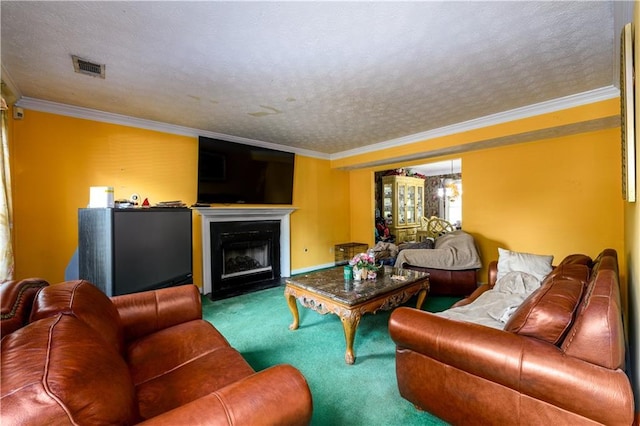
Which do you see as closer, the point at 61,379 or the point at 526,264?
the point at 61,379

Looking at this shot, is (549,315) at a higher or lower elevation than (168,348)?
higher

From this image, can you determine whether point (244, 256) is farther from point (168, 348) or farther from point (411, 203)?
point (411, 203)

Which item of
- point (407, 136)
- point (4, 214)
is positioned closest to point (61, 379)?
point (4, 214)

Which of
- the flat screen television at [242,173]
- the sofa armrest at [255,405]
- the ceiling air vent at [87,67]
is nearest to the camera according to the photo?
the sofa armrest at [255,405]

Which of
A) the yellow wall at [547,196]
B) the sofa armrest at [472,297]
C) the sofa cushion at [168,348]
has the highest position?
the yellow wall at [547,196]

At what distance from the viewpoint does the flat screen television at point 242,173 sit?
12.8 feet

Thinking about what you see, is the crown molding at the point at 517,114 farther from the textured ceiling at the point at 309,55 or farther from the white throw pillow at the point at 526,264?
the white throw pillow at the point at 526,264

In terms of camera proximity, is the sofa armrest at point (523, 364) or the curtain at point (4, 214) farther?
the curtain at point (4, 214)

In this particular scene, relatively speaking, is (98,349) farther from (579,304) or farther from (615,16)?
(615,16)

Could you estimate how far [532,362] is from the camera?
109 centimetres

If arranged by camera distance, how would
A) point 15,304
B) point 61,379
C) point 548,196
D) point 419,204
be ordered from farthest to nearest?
point 419,204 < point 548,196 < point 15,304 < point 61,379

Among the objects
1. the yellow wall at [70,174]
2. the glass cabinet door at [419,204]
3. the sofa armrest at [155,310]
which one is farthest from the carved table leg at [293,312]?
the glass cabinet door at [419,204]

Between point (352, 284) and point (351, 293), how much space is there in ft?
0.91

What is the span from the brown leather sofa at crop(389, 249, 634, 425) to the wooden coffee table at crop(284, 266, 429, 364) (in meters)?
0.59
